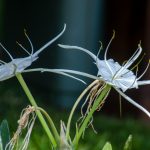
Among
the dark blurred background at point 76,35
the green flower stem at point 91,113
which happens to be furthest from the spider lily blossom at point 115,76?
the dark blurred background at point 76,35

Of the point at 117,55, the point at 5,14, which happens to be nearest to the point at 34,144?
the point at 117,55

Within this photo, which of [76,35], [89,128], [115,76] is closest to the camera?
[115,76]

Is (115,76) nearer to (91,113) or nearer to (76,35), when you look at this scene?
(91,113)

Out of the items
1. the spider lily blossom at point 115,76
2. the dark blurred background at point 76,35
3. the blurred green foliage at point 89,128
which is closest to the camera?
the spider lily blossom at point 115,76

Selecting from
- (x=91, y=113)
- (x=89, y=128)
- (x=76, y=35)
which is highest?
(x=91, y=113)

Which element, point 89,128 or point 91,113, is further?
point 89,128

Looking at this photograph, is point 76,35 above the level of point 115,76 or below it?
below

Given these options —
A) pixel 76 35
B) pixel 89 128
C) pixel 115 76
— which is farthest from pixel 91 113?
pixel 76 35

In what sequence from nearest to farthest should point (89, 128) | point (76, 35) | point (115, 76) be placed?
point (115, 76) → point (89, 128) → point (76, 35)

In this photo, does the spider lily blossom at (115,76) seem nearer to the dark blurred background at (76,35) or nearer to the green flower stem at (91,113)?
the green flower stem at (91,113)
